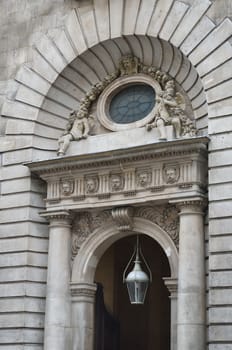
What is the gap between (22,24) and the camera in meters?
20.3

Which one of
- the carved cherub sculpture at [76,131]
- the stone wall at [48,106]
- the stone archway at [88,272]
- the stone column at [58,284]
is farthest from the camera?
the carved cherub sculpture at [76,131]

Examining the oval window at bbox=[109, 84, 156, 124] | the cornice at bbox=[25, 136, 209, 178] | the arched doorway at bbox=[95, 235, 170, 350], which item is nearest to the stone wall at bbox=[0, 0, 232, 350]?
the cornice at bbox=[25, 136, 209, 178]

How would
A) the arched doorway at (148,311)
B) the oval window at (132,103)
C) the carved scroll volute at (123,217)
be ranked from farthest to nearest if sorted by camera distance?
the arched doorway at (148,311)
the oval window at (132,103)
the carved scroll volute at (123,217)

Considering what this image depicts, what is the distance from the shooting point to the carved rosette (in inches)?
696

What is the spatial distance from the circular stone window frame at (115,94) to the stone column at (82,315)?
152 inches

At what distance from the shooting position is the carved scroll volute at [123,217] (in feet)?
59.1

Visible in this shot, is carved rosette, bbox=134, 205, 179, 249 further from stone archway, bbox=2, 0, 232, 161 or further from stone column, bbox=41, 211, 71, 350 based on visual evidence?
stone archway, bbox=2, 0, 232, 161

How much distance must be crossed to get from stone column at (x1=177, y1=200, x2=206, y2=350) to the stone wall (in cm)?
55

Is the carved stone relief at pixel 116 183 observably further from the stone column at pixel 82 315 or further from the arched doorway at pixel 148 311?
the arched doorway at pixel 148 311

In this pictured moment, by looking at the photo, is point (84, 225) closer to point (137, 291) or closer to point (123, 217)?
point (123, 217)

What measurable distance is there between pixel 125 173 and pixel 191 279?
9.76ft

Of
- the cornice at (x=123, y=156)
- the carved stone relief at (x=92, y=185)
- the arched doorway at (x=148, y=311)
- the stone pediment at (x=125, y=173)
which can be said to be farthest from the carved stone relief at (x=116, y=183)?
the arched doorway at (x=148, y=311)

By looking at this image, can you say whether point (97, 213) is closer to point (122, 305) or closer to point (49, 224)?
point (49, 224)

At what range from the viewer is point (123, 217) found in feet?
59.3
